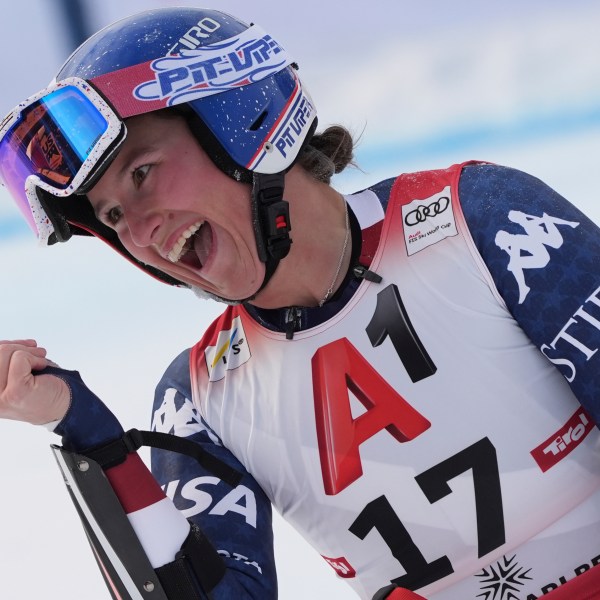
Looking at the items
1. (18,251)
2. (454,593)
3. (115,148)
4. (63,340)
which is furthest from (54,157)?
(18,251)

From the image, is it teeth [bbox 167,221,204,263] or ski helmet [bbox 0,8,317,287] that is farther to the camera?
teeth [bbox 167,221,204,263]

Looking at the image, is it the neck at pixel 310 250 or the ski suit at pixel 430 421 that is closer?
the ski suit at pixel 430 421

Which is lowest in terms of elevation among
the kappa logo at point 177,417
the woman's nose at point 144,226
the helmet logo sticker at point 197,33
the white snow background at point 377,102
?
the white snow background at point 377,102

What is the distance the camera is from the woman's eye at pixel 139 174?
1990 mm

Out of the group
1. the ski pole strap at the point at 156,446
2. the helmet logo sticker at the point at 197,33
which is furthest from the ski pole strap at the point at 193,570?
the helmet logo sticker at the point at 197,33

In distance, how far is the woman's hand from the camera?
1851mm

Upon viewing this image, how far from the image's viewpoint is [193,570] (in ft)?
6.38

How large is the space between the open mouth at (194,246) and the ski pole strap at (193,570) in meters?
0.56

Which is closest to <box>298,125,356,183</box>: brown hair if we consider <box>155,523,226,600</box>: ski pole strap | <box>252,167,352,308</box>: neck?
<box>252,167,352,308</box>: neck

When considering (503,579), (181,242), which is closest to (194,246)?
(181,242)

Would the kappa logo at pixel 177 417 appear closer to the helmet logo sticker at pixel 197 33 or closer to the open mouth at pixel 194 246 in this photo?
the open mouth at pixel 194 246

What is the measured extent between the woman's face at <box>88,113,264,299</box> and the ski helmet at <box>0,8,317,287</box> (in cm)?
3

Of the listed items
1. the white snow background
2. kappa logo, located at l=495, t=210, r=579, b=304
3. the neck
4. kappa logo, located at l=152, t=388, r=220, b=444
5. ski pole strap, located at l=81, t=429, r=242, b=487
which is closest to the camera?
kappa logo, located at l=495, t=210, r=579, b=304

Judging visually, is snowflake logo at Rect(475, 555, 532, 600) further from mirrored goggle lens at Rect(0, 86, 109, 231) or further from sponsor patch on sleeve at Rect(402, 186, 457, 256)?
mirrored goggle lens at Rect(0, 86, 109, 231)
